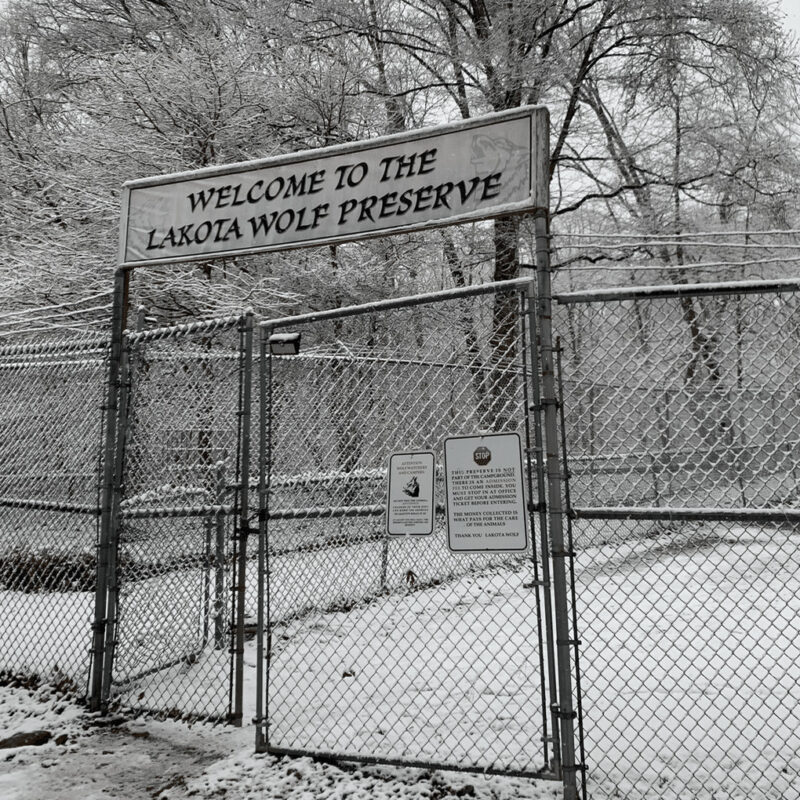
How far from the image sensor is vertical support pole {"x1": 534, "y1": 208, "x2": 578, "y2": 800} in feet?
11.7

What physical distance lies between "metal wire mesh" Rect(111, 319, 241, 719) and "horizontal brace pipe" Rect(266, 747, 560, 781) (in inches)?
28.7

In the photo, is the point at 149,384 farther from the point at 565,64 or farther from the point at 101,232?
the point at 565,64

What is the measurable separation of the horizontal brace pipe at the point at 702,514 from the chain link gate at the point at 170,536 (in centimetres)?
217

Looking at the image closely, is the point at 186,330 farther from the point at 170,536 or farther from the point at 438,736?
the point at 438,736

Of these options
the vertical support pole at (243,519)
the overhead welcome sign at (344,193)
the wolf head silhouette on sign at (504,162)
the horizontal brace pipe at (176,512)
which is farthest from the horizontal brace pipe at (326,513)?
the wolf head silhouette on sign at (504,162)

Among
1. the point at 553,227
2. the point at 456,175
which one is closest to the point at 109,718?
the point at 456,175

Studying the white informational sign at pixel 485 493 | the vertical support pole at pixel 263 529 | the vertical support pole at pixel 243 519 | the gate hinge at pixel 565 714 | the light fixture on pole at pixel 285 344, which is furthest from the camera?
the vertical support pole at pixel 243 519

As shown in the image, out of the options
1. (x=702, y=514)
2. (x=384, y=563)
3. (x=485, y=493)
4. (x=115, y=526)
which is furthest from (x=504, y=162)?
(x=384, y=563)

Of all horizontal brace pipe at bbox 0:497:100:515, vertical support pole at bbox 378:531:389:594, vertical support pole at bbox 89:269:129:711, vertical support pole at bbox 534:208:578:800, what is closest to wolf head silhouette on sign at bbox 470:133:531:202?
vertical support pole at bbox 534:208:578:800

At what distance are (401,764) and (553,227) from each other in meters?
18.3

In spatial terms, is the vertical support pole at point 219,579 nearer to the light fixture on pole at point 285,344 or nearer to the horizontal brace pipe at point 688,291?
the light fixture on pole at point 285,344

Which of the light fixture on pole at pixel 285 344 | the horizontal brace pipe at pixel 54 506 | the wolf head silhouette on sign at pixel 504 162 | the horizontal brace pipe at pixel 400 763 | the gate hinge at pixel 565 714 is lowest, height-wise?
the horizontal brace pipe at pixel 400 763

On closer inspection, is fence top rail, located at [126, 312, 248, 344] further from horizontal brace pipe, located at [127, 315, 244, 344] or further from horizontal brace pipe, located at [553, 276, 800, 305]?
horizontal brace pipe, located at [553, 276, 800, 305]

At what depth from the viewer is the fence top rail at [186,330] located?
488 cm
